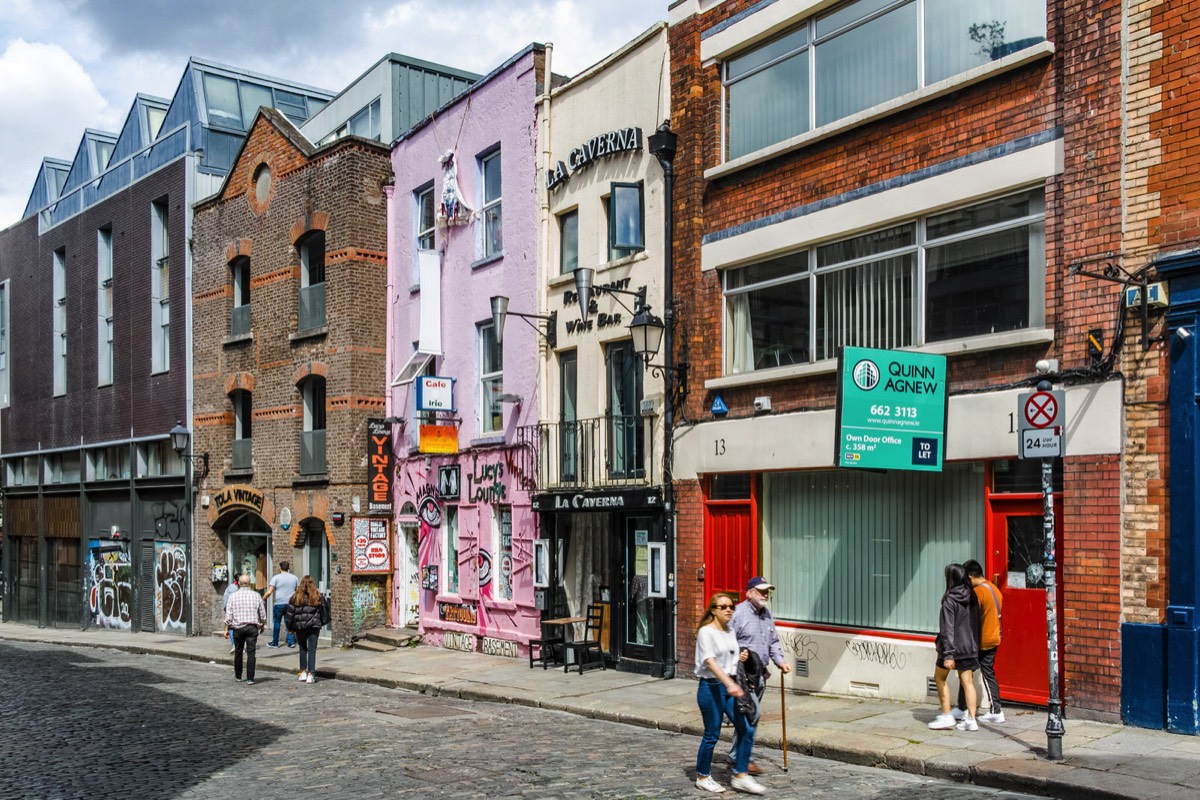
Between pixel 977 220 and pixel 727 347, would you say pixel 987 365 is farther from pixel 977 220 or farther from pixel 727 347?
pixel 727 347

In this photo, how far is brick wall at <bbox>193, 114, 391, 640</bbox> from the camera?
24.2 meters

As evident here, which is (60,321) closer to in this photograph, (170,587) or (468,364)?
(170,587)

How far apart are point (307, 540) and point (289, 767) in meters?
14.6

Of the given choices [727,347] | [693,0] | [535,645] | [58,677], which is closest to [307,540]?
[58,677]

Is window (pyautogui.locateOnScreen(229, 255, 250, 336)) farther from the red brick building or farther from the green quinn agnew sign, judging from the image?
the green quinn agnew sign

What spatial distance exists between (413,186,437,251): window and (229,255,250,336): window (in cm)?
637

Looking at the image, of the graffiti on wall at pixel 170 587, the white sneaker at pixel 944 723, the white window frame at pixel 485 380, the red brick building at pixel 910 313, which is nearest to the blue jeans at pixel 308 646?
the white window frame at pixel 485 380

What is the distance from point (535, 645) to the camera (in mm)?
19031

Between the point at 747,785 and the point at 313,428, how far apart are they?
58.7 feet

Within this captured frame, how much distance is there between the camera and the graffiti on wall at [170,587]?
1174 inches

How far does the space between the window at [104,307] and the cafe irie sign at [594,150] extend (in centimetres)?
1930

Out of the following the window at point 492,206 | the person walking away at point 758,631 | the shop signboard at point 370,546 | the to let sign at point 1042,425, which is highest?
the window at point 492,206

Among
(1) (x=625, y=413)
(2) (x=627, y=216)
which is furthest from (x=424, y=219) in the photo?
(1) (x=625, y=413)

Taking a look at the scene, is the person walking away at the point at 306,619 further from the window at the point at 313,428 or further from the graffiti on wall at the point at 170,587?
the graffiti on wall at the point at 170,587
